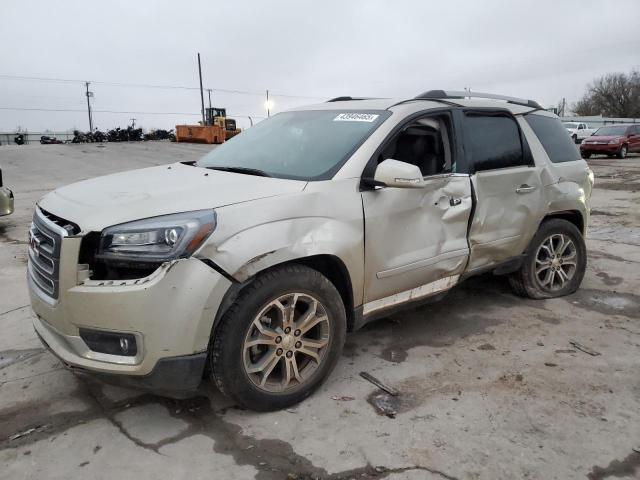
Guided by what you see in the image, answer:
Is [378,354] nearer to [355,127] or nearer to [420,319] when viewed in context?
[420,319]

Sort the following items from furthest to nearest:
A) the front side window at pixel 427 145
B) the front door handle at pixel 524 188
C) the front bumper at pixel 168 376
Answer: the front door handle at pixel 524 188
the front side window at pixel 427 145
the front bumper at pixel 168 376

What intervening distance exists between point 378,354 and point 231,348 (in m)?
1.35

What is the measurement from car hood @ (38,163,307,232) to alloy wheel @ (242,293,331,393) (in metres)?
0.62

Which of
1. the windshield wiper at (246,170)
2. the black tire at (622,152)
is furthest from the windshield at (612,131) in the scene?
the windshield wiper at (246,170)

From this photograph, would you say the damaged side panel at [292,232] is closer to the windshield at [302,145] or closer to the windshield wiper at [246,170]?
the windshield at [302,145]

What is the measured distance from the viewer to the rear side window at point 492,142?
3748mm

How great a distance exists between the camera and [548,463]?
2.35 metres

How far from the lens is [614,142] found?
2250cm

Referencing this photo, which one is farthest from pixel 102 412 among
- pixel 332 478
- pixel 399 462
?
pixel 399 462

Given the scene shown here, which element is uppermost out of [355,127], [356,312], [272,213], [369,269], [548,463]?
[355,127]

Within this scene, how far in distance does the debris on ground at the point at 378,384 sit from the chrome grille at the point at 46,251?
6.10 feet

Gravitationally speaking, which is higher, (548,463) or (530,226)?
(530,226)

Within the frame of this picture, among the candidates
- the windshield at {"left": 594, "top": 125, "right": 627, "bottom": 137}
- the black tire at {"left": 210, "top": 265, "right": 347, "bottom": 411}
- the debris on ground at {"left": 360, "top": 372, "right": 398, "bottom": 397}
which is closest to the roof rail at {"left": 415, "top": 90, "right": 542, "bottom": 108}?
the black tire at {"left": 210, "top": 265, "right": 347, "bottom": 411}

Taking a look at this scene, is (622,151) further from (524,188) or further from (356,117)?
(356,117)
